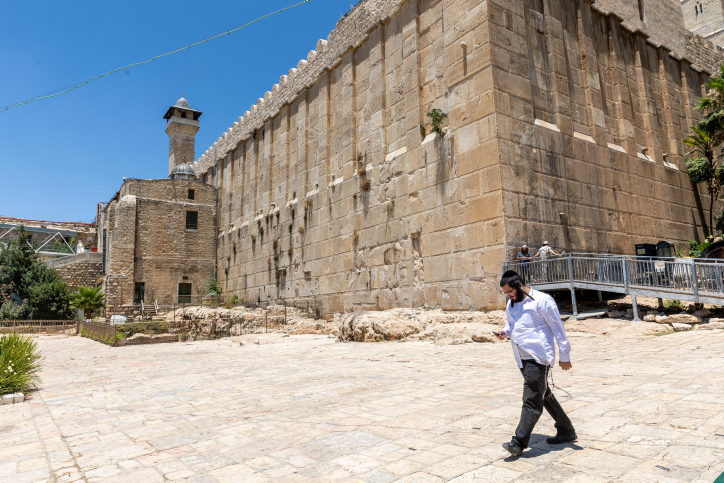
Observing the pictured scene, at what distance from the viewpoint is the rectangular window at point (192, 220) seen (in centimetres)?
3019

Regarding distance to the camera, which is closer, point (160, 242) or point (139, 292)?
point (139, 292)

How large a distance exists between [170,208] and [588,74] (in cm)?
2443

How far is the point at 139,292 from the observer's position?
92.6 ft

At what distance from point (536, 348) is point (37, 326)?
2728 cm

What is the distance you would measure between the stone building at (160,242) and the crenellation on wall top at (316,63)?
13.5 ft

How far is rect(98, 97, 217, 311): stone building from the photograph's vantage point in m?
27.7

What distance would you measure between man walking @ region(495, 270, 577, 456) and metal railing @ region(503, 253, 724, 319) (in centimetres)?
756

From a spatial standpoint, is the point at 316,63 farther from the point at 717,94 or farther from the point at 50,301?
the point at 50,301

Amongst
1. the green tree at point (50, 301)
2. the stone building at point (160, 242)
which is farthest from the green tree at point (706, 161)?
the green tree at point (50, 301)

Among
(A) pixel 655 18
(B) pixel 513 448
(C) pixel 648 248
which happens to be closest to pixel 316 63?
(A) pixel 655 18

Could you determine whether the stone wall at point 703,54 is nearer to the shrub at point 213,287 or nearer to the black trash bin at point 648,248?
the black trash bin at point 648,248

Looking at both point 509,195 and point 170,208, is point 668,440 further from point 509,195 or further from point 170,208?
point 170,208

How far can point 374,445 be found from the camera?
3.72 meters

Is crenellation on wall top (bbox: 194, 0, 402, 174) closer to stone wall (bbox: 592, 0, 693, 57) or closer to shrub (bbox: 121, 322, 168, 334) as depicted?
stone wall (bbox: 592, 0, 693, 57)
